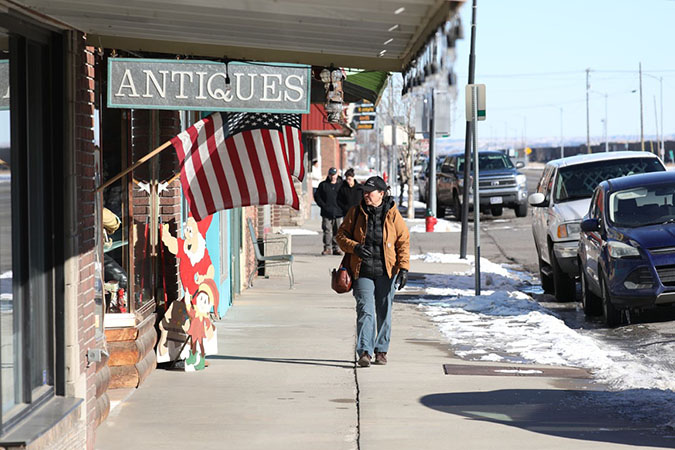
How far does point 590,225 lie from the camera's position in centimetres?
1317

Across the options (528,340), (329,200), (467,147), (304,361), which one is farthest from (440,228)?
(304,361)

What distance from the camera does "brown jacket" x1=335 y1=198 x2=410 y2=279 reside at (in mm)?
10086

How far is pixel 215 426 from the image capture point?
7711 millimetres

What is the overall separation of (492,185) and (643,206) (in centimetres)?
2092

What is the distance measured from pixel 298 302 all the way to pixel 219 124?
6.03 m

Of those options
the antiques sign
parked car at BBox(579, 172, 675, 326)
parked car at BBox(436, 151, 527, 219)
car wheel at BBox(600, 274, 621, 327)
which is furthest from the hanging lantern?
parked car at BBox(436, 151, 527, 219)

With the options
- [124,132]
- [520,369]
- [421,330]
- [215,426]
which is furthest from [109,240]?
[421,330]

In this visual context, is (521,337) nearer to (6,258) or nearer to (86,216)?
(86,216)

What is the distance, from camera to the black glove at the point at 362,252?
33.1 feet

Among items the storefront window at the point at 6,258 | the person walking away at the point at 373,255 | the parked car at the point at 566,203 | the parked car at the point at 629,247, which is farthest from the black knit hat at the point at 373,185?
the parked car at the point at 566,203

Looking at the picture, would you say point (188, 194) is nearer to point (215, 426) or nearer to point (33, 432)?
point (215, 426)

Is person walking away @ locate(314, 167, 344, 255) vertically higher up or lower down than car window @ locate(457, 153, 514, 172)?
lower down

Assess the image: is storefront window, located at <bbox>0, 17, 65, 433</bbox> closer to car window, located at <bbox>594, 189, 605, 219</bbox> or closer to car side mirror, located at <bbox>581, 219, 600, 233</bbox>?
car side mirror, located at <bbox>581, 219, 600, 233</bbox>

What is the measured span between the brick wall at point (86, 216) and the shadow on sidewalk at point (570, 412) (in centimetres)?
263
